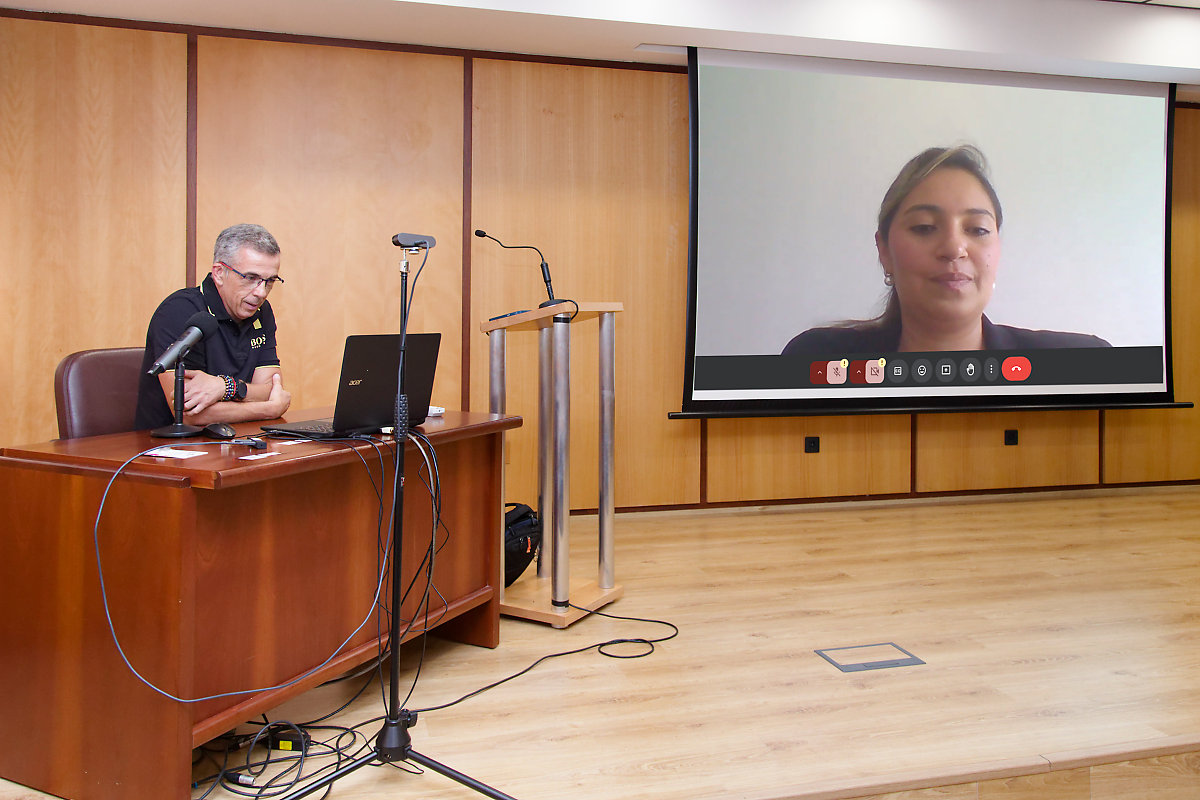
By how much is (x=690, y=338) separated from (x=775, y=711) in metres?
2.56

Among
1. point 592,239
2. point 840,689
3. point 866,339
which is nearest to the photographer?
point 840,689

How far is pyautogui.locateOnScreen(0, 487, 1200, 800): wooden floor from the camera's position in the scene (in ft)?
6.58

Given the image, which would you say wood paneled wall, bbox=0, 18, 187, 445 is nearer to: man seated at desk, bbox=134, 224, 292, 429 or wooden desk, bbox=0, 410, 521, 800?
man seated at desk, bbox=134, 224, 292, 429

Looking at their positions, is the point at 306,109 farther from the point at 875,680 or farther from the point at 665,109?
the point at 875,680

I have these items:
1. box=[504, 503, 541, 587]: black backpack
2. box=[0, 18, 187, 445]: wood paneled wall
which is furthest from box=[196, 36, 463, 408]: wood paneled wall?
box=[504, 503, 541, 587]: black backpack

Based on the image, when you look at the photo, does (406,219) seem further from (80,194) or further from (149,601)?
(149,601)

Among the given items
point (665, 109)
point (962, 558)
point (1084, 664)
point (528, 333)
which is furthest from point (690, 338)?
point (1084, 664)

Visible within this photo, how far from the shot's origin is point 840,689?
2.48 meters

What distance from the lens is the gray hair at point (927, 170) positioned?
4852 millimetres

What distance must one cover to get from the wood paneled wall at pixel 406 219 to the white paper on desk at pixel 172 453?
2568mm

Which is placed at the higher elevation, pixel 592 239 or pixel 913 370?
pixel 592 239

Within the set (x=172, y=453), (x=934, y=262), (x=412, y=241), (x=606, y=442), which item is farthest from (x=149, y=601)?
(x=934, y=262)

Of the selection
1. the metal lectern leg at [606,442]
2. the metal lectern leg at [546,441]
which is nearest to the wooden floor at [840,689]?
the metal lectern leg at [606,442]

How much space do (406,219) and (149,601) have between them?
9.97 ft
